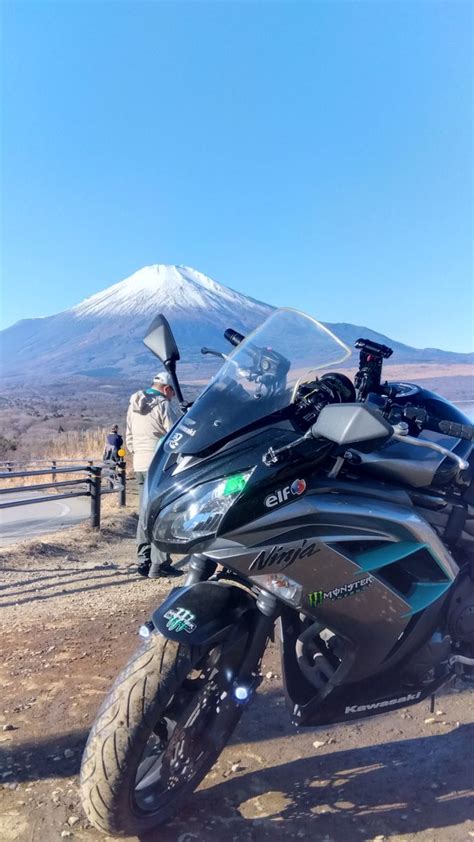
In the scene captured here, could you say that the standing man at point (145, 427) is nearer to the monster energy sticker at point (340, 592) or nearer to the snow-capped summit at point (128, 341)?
the monster energy sticker at point (340, 592)

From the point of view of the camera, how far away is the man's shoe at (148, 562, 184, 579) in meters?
5.81

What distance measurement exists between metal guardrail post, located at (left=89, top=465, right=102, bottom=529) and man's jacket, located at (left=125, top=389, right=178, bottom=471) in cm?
166

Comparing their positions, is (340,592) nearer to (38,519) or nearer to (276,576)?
(276,576)

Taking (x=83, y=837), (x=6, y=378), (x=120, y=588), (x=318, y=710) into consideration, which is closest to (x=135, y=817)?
(x=83, y=837)

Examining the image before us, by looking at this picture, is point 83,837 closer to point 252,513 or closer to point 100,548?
point 252,513

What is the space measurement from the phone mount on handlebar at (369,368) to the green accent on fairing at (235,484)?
1206 millimetres

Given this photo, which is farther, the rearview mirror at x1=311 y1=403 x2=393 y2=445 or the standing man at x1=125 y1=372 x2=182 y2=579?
the standing man at x1=125 y1=372 x2=182 y2=579

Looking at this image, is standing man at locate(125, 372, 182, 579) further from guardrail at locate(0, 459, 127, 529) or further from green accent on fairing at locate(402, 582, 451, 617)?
green accent on fairing at locate(402, 582, 451, 617)

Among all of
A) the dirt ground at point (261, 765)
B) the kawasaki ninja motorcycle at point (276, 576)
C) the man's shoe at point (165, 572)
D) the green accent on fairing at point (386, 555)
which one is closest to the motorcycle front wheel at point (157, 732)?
the kawasaki ninja motorcycle at point (276, 576)

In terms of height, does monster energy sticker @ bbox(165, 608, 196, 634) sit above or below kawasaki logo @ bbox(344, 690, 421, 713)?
above

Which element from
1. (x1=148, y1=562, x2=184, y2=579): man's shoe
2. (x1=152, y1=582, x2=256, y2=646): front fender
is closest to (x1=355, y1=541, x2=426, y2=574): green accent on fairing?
(x1=152, y1=582, x2=256, y2=646): front fender

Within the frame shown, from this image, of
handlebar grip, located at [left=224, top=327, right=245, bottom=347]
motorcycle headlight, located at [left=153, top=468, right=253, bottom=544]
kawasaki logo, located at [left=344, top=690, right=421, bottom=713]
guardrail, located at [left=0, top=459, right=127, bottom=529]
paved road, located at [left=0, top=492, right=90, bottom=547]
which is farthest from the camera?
paved road, located at [left=0, top=492, right=90, bottom=547]

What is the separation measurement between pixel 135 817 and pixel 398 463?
163 cm

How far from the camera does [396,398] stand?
3285 mm
